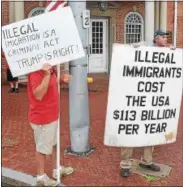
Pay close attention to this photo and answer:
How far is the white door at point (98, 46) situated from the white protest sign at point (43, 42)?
12796mm

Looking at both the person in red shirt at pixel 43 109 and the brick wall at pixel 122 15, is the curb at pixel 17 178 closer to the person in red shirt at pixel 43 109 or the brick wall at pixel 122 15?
the person in red shirt at pixel 43 109

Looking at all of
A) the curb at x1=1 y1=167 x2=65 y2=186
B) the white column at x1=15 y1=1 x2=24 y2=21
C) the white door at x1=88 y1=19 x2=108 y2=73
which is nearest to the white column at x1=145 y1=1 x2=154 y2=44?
the white door at x1=88 y1=19 x2=108 y2=73

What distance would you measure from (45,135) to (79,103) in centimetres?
148

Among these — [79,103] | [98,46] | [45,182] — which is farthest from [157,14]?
[45,182]

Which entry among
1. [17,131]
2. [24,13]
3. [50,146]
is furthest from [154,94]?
[24,13]

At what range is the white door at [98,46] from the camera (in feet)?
57.3

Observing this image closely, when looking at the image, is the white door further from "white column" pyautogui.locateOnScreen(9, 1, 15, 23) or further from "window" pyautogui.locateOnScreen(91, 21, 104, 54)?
"white column" pyautogui.locateOnScreen(9, 1, 15, 23)

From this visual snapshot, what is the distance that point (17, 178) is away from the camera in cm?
510

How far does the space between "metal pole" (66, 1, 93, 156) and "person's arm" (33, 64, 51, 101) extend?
153 cm

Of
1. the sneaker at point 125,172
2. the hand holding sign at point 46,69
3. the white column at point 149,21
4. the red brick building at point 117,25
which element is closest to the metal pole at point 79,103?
the sneaker at point 125,172

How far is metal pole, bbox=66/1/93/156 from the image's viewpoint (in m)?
5.99

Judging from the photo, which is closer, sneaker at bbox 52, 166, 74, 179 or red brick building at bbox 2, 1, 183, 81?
sneaker at bbox 52, 166, 74, 179

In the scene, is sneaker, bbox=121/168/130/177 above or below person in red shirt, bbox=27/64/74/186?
below

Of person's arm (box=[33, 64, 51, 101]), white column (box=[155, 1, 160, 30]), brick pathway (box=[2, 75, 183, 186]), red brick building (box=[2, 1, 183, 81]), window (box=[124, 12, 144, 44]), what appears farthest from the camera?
window (box=[124, 12, 144, 44])
